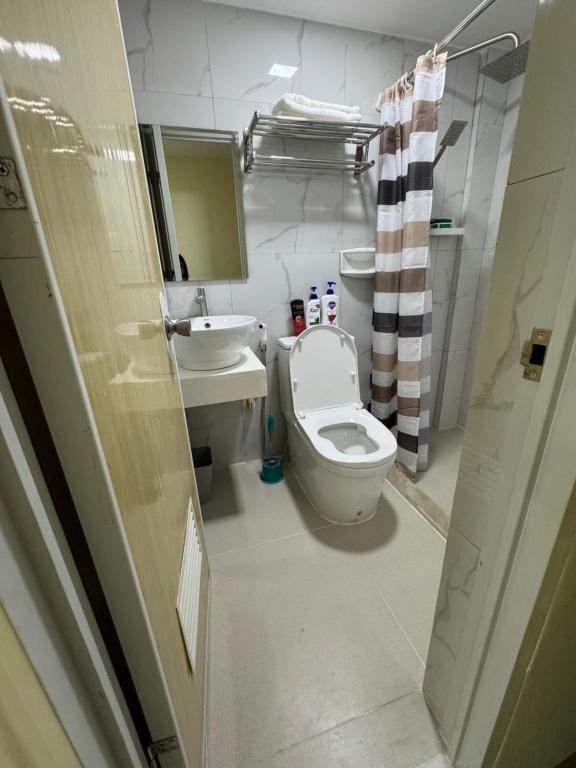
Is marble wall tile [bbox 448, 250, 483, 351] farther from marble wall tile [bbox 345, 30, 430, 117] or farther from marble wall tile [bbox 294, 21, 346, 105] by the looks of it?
A: marble wall tile [bbox 294, 21, 346, 105]

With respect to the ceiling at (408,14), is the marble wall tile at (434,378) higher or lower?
lower

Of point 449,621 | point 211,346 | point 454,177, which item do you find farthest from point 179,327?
point 454,177

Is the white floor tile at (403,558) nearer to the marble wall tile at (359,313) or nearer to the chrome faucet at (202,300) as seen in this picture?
the marble wall tile at (359,313)

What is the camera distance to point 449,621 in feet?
2.59

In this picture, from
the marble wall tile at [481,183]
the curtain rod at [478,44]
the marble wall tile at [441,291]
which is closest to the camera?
the curtain rod at [478,44]

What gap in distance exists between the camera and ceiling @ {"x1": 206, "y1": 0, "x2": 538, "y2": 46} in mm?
1338

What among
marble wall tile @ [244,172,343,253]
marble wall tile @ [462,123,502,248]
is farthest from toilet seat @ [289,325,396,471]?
marble wall tile @ [462,123,502,248]

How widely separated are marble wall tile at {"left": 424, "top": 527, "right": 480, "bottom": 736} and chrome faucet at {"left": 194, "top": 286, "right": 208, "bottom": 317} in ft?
4.63

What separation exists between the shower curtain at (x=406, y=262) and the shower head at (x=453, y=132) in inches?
7.1

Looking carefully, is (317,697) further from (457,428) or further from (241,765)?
A: (457,428)

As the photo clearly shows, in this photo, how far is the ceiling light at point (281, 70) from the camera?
144 centimetres

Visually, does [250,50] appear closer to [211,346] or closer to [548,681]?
[211,346]

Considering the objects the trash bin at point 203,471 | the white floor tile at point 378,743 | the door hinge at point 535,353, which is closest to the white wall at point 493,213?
the door hinge at point 535,353

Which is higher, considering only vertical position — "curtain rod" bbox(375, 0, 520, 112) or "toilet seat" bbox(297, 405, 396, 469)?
"curtain rod" bbox(375, 0, 520, 112)
